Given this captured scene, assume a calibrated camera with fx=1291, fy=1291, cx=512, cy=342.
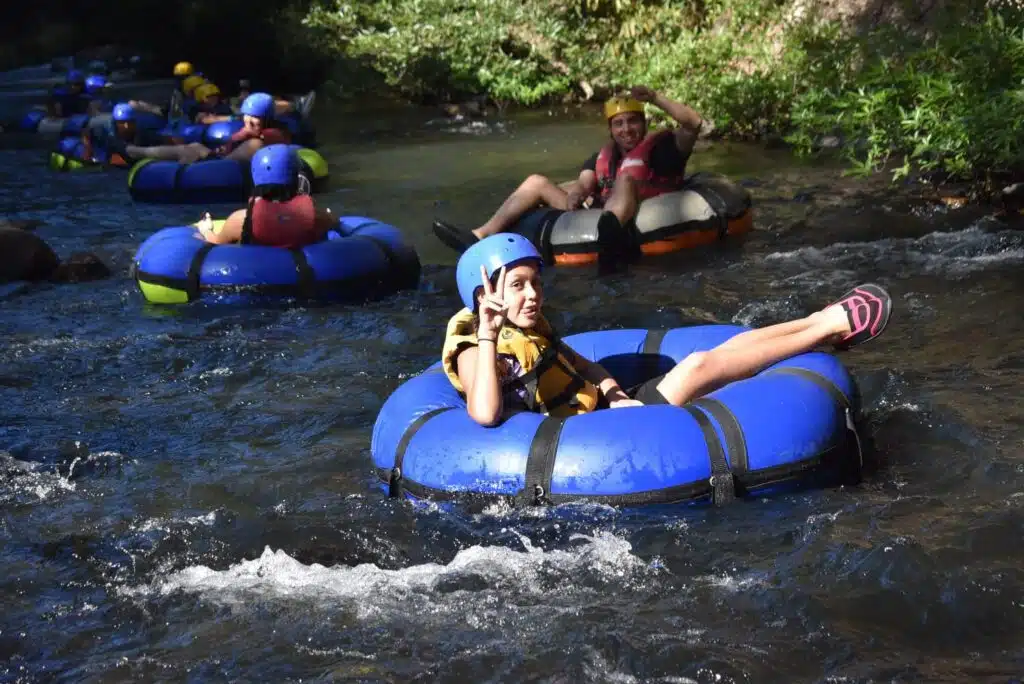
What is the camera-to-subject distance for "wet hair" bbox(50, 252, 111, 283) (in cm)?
869

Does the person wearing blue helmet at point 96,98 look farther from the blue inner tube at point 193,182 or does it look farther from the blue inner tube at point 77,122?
the blue inner tube at point 193,182

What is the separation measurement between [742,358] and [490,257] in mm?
1043

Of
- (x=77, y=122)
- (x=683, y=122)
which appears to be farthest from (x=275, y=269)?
(x=77, y=122)

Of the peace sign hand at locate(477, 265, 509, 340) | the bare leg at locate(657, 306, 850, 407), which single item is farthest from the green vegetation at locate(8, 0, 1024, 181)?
the peace sign hand at locate(477, 265, 509, 340)

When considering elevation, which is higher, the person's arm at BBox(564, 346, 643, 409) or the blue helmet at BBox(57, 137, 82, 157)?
the person's arm at BBox(564, 346, 643, 409)

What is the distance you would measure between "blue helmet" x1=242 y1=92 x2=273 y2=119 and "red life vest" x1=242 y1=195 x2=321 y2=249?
3441 millimetres

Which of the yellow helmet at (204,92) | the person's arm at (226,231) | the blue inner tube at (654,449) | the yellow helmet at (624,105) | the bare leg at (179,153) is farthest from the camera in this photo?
the yellow helmet at (204,92)

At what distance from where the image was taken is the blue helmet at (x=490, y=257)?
4.64 metres

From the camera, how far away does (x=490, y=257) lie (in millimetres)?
4664

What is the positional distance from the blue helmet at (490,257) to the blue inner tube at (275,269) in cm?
308

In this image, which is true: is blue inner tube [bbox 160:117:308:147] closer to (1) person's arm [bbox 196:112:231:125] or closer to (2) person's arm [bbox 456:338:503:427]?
(1) person's arm [bbox 196:112:231:125]

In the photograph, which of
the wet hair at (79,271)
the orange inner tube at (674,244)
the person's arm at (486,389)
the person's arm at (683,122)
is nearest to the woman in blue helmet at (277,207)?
the wet hair at (79,271)

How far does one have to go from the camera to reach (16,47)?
27.0 meters

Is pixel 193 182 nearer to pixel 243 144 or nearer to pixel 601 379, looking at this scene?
pixel 243 144
